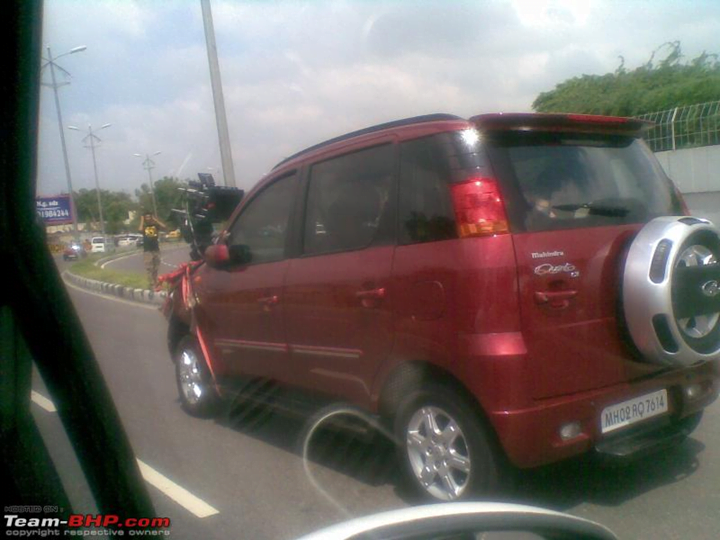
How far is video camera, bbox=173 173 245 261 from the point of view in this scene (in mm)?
Answer: 7152

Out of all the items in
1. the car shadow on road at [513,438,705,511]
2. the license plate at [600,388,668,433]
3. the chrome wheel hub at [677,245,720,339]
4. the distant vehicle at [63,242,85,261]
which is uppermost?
the distant vehicle at [63,242,85,261]

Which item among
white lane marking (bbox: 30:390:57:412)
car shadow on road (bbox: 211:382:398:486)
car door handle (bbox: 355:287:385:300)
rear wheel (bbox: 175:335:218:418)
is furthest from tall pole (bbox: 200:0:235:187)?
white lane marking (bbox: 30:390:57:412)

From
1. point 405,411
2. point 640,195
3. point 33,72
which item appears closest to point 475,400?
point 405,411

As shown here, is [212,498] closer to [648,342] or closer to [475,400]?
[475,400]

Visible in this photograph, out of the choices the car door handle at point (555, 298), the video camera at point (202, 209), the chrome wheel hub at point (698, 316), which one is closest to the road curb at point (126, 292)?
the video camera at point (202, 209)

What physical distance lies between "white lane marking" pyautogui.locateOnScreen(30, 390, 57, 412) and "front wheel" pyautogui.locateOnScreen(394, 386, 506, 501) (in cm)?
216

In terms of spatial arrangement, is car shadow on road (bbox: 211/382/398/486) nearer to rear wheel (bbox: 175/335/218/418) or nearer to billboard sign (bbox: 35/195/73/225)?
rear wheel (bbox: 175/335/218/418)

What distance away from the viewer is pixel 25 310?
1.78 m

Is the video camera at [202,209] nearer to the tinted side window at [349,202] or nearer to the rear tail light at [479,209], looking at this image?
the tinted side window at [349,202]

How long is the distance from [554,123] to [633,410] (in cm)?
148

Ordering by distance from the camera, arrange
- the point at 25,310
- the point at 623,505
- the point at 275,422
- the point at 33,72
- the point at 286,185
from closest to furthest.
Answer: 1. the point at 33,72
2. the point at 25,310
3. the point at 623,505
4. the point at 286,185
5. the point at 275,422

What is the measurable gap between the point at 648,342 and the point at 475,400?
0.86m

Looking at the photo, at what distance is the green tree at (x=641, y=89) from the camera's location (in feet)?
76.3

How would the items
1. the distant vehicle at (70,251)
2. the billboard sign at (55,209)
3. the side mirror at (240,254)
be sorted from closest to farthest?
the billboard sign at (55,209) → the distant vehicle at (70,251) → the side mirror at (240,254)
